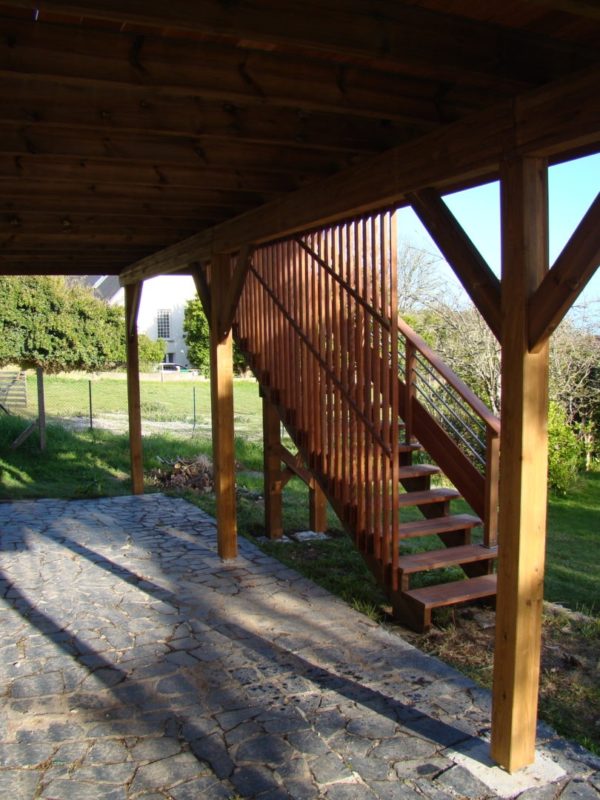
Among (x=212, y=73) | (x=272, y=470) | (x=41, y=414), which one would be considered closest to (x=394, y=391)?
(x=212, y=73)

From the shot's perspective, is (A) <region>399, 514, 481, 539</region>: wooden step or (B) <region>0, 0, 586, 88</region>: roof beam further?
(A) <region>399, 514, 481, 539</region>: wooden step

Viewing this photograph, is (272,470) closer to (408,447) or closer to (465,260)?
(408,447)

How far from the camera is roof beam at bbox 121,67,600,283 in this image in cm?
243

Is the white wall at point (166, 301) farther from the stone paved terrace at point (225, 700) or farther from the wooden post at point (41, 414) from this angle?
the stone paved terrace at point (225, 700)

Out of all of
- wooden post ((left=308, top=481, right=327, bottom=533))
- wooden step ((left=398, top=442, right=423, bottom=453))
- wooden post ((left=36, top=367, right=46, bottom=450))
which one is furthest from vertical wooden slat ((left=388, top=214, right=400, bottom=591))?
wooden post ((left=36, top=367, right=46, bottom=450))

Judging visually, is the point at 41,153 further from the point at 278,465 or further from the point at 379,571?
the point at 278,465

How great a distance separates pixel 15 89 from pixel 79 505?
596 centimetres

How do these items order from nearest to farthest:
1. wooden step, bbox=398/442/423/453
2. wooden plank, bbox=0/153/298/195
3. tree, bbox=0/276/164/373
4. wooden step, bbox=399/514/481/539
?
wooden plank, bbox=0/153/298/195 → wooden step, bbox=399/514/481/539 → wooden step, bbox=398/442/423/453 → tree, bbox=0/276/164/373

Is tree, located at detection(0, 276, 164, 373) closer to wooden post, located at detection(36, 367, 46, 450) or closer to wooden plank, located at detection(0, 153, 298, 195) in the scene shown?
wooden post, located at detection(36, 367, 46, 450)

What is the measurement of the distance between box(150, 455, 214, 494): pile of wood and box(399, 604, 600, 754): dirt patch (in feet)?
15.8

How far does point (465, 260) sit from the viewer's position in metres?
2.97

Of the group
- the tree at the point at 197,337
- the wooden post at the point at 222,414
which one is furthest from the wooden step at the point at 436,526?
the tree at the point at 197,337

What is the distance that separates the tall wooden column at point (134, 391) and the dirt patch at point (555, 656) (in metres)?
5.04

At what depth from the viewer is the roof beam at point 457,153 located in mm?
2426
